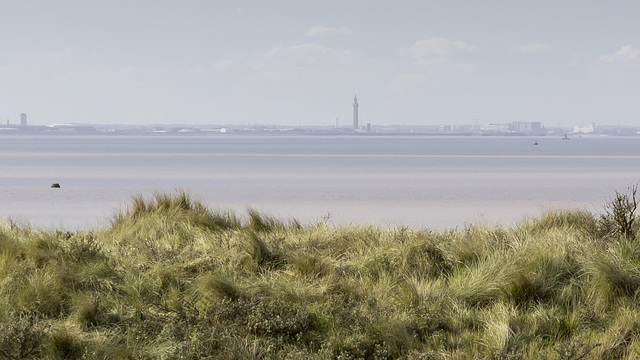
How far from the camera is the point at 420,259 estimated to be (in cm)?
661

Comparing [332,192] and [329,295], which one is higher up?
[329,295]

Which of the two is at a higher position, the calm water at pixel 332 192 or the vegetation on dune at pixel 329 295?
the vegetation on dune at pixel 329 295

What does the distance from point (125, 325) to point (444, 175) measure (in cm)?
2103

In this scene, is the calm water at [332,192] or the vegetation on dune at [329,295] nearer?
the vegetation on dune at [329,295]

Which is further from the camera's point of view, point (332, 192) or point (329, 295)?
point (332, 192)

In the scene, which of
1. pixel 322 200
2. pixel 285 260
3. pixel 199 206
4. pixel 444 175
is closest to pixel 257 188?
pixel 322 200

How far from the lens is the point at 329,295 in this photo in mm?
5727

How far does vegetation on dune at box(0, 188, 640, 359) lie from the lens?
15.8 ft

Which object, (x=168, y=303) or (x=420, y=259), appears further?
(x=420, y=259)

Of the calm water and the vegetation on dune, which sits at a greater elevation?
the vegetation on dune

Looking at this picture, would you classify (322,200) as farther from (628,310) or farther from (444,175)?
(628,310)

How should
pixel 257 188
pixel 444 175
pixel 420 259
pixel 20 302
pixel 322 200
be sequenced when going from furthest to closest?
pixel 444 175
pixel 257 188
pixel 322 200
pixel 420 259
pixel 20 302

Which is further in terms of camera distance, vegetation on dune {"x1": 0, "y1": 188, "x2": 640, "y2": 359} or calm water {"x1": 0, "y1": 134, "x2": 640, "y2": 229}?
calm water {"x1": 0, "y1": 134, "x2": 640, "y2": 229}

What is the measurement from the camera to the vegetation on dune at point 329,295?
483cm
